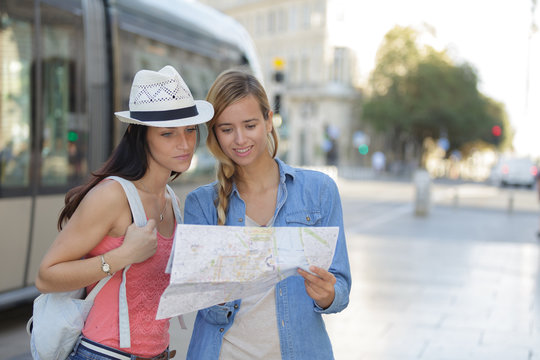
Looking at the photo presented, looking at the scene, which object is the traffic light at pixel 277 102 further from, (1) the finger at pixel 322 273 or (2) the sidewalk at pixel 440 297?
(1) the finger at pixel 322 273

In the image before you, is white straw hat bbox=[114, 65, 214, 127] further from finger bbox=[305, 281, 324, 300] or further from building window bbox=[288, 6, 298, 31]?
building window bbox=[288, 6, 298, 31]

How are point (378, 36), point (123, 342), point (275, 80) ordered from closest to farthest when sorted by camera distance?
point (123, 342), point (275, 80), point (378, 36)

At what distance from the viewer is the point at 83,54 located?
6891 millimetres

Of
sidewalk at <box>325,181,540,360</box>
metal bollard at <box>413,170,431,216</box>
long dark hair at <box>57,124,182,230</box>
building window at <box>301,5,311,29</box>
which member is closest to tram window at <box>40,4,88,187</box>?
sidewalk at <box>325,181,540,360</box>

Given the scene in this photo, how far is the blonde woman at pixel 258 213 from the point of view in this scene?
2242 millimetres

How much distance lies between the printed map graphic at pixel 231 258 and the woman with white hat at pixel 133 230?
0.30m

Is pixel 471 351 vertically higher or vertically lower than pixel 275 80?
lower

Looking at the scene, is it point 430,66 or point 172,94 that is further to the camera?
point 430,66

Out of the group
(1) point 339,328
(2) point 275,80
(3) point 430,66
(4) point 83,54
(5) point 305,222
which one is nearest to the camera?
(5) point 305,222

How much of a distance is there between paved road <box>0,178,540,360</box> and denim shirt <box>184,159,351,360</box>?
271 millimetres

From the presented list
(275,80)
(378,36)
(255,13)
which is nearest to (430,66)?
(378,36)

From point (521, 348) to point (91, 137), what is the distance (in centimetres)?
459

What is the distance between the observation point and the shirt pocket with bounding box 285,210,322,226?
2.31 meters

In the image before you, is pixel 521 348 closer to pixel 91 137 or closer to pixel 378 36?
pixel 91 137
